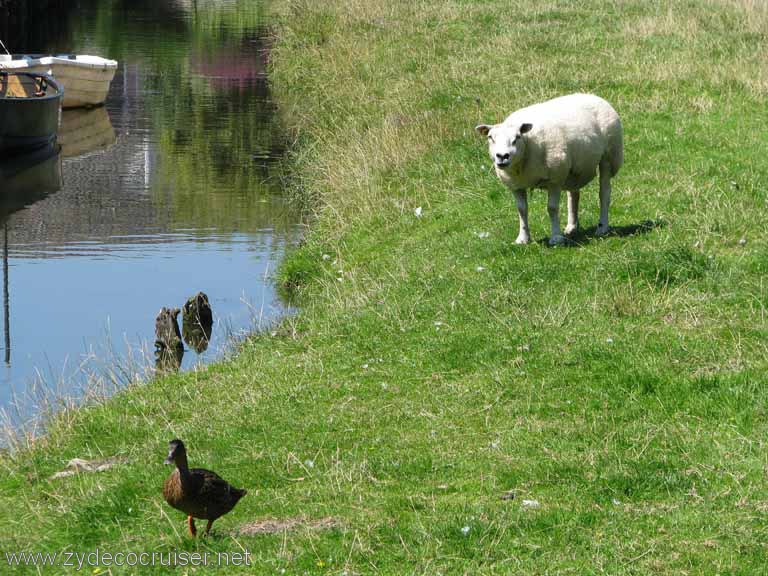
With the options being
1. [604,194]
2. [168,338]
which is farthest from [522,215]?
[168,338]

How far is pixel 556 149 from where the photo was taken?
1180cm

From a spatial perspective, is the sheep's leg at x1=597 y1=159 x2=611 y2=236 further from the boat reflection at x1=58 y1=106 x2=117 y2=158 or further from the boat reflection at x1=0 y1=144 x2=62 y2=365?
the boat reflection at x1=58 y1=106 x2=117 y2=158

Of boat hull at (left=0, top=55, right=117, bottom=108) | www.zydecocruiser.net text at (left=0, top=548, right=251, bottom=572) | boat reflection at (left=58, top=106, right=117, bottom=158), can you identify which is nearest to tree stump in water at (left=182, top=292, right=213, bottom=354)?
www.zydecocruiser.net text at (left=0, top=548, right=251, bottom=572)

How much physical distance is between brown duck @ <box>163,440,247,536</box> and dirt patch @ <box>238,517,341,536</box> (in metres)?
0.42

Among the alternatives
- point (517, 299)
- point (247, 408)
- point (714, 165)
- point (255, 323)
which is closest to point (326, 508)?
point (247, 408)

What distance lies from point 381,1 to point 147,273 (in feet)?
65.1

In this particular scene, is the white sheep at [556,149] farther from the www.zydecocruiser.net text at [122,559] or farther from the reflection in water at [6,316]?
the reflection in water at [6,316]

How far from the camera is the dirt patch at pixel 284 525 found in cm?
710

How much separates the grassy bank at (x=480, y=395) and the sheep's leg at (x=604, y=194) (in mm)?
179

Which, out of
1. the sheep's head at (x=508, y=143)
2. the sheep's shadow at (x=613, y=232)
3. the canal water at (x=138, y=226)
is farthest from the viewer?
the canal water at (x=138, y=226)

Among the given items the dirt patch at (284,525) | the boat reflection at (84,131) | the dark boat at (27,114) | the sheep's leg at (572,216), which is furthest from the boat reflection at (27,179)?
the dirt patch at (284,525)

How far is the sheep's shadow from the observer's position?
41.0 ft

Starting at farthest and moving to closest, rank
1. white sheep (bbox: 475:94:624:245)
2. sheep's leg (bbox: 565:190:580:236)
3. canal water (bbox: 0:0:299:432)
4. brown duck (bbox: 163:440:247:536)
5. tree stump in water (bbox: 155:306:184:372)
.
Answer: canal water (bbox: 0:0:299:432)
tree stump in water (bbox: 155:306:184:372)
sheep's leg (bbox: 565:190:580:236)
white sheep (bbox: 475:94:624:245)
brown duck (bbox: 163:440:247:536)

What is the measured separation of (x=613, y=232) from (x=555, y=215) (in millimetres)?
807
